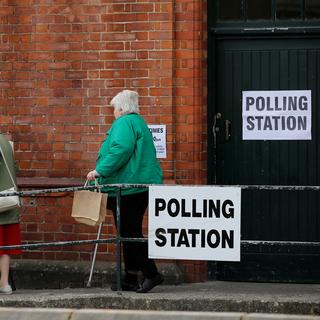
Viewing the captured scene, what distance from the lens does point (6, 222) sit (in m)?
8.60

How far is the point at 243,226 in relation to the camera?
31.0 ft

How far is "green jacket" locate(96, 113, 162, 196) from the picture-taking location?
26.7 feet

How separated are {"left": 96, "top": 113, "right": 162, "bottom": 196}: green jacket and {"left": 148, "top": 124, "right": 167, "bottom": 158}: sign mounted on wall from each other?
0.87m

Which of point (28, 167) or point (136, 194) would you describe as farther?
point (28, 167)

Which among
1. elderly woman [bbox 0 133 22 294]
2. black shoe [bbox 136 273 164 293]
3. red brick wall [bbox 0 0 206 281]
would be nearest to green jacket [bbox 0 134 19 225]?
elderly woman [bbox 0 133 22 294]

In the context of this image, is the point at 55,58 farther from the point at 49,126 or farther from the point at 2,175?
the point at 2,175

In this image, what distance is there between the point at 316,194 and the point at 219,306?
1910mm

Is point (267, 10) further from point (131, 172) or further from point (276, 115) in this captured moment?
point (131, 172)

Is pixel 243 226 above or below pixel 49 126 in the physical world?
below

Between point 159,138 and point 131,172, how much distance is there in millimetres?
1080

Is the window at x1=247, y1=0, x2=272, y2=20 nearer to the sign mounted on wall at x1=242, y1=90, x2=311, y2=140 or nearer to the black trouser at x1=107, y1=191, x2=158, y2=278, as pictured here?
the sign mounted on wall at x1=242, y1=90, x2=311, y2=140

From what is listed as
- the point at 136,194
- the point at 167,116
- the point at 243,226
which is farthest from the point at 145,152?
the point at 243,226

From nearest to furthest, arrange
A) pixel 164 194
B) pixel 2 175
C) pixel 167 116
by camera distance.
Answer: pixel 164 194, pixel 2 175, pixel 167 116

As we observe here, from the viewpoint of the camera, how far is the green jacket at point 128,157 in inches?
320
